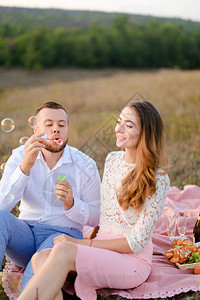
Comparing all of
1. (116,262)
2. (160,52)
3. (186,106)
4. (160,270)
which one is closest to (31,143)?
(116,262)

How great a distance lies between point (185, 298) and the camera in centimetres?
248

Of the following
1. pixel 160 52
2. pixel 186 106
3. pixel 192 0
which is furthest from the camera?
pixel 160 52

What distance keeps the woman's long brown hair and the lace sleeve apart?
0.17 feet

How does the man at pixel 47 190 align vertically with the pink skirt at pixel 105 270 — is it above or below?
above

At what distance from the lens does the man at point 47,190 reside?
8.20ft

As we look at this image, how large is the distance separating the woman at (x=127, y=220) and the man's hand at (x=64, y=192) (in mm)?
256

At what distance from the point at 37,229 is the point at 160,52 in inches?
1056

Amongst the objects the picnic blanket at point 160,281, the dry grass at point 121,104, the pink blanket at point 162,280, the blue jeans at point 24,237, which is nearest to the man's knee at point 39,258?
the blue jeans at point 24,237

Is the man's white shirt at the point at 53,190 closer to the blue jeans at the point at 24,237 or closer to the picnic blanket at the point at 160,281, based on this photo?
the blue jeans at the point at 24,237

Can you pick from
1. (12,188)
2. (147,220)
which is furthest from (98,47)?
(147,220)

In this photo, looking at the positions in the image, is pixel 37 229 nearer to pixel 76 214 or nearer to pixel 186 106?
pixel 76 214

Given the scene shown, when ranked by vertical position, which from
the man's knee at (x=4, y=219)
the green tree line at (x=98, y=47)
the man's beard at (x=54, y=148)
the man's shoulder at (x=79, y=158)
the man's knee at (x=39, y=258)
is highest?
the green tree line at (x=98, y=47)

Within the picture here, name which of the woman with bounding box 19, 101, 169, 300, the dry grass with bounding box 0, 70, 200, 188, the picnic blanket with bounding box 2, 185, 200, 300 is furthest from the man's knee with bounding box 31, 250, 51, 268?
the dry grass with bounding box 0, 70, 200, 188

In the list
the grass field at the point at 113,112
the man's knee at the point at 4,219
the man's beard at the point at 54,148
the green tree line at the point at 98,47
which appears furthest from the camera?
the green tree line at the point at 98,47
